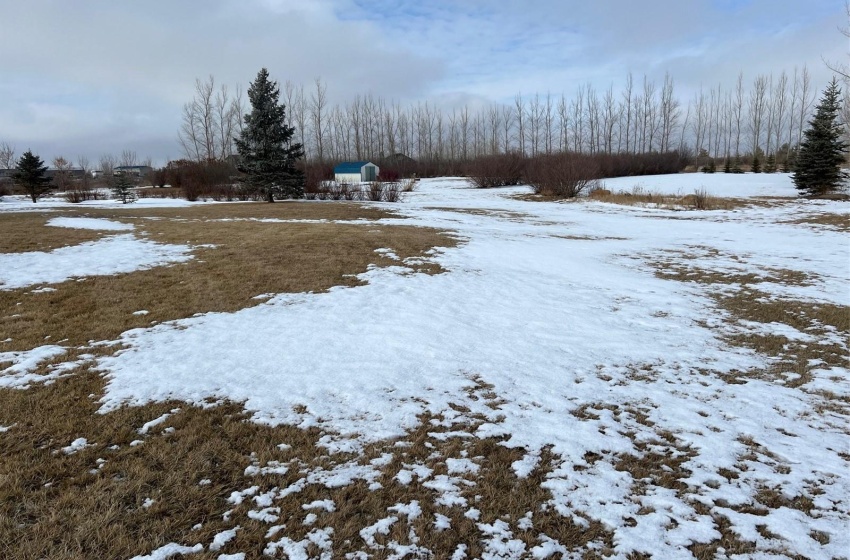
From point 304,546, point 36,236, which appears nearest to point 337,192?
point 36,236

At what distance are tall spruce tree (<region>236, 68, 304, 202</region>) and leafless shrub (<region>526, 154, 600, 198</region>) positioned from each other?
17.1 m

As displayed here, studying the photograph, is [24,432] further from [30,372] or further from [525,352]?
[525,352]

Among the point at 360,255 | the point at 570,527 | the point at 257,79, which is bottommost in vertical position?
the point at 570,527

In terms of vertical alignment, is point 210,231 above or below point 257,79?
below

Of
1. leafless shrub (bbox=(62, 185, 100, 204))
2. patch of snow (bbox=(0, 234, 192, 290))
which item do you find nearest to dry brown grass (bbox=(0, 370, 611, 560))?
patch of snow (bbox=(0, 234, 192, 290))

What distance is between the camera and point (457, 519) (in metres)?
2.54

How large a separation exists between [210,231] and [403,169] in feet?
180

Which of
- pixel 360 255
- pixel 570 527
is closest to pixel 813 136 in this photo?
pixel 360 255

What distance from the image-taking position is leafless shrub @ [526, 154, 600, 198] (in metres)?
31.7

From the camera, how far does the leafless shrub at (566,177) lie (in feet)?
104

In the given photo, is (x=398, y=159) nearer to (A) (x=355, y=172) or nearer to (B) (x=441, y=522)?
(A) (x=355, y=172)

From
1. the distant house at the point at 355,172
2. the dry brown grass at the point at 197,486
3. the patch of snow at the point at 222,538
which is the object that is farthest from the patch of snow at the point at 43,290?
the distant house at the point at 355,172

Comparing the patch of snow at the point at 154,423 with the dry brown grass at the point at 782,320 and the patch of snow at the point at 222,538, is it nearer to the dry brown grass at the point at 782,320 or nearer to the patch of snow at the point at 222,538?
the patch of snow at the point at 222,538

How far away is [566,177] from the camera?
1244 inches
